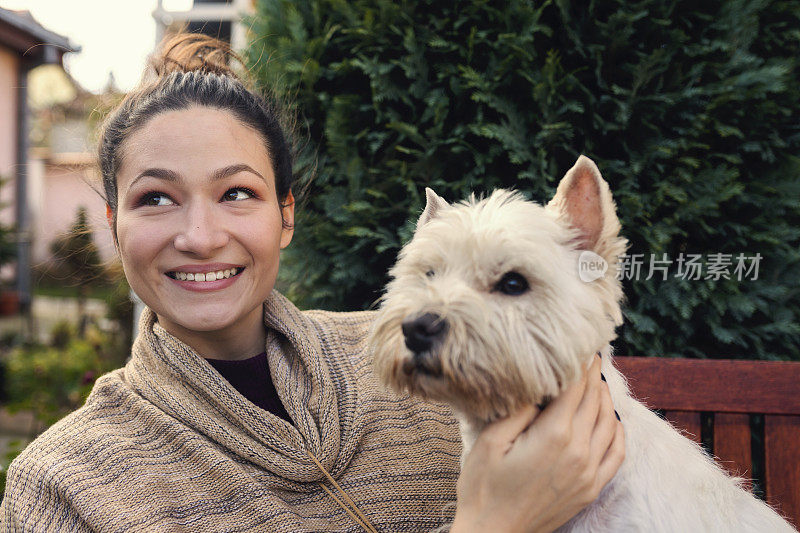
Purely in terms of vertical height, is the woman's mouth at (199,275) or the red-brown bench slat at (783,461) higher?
the woman's mouth at (199,275)

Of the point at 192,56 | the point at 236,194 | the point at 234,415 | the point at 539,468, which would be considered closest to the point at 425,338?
the point at 539,468

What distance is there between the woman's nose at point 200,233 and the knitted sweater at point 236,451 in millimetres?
362

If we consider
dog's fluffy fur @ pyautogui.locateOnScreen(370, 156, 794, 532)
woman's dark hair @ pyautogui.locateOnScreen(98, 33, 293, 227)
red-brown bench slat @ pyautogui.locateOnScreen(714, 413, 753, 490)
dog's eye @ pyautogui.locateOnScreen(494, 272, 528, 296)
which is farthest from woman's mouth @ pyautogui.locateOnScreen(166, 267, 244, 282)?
red-brown bench slat @ pyautogui.locateOnScreen(714, 413, 753, 490)

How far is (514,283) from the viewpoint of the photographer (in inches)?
59.8

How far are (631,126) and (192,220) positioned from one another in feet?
6.42

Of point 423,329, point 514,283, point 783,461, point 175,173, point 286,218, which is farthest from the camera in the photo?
point 286,218

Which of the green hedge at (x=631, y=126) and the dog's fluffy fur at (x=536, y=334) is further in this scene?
the green hedge at (x=631, y=126)

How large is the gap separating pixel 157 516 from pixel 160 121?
4.06 ft

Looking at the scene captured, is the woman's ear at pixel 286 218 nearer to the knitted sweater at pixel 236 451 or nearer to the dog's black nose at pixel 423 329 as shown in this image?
the knitted sweater at pixel 236 451

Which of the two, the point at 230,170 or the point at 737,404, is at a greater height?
the point at 230,170

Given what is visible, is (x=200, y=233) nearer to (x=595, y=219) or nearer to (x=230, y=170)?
(x=230, y=170)

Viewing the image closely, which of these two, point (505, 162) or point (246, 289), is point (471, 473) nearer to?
point (246, 289)

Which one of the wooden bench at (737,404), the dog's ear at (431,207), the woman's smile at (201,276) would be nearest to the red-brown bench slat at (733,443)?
the wooden bench at (737,404)

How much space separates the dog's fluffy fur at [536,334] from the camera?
4.64 feet
